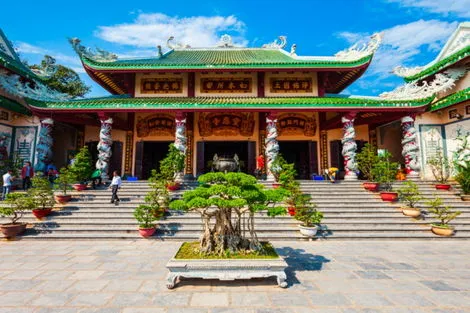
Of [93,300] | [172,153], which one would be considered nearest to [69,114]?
[172,153]

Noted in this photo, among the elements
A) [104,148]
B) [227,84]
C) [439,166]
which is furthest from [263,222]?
[439,166]

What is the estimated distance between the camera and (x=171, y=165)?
9.09 metres

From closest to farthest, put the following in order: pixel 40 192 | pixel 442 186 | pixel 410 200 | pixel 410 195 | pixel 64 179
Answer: pixel 40 192 → pixel 410 200 → pixel 410 195 → pixel 64 179 → pixel 442 186

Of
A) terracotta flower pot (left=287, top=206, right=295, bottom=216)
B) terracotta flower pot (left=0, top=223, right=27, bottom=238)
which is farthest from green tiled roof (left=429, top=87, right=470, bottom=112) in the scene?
terracotta flower pot (left=0, top=223, right=27, bottom=238)

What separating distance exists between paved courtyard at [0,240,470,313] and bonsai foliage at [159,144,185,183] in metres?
3.54

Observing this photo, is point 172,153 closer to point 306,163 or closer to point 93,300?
point 93,300

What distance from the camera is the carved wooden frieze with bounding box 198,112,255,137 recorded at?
43.4ft

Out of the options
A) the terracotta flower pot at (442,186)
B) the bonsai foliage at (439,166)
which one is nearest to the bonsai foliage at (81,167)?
the terracotta flower pot at (442,186)

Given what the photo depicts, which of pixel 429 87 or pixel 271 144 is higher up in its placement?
pixel 429 87

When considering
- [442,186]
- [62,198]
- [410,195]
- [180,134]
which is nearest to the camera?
[410,195]

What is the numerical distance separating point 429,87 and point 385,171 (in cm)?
545

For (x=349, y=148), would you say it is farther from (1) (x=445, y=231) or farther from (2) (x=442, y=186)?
(1) (x=445, y=231)

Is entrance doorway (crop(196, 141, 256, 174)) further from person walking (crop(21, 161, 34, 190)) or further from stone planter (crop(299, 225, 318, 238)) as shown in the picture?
person walking (crop(21, 161, 34, 190))

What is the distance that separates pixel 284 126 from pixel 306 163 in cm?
263
